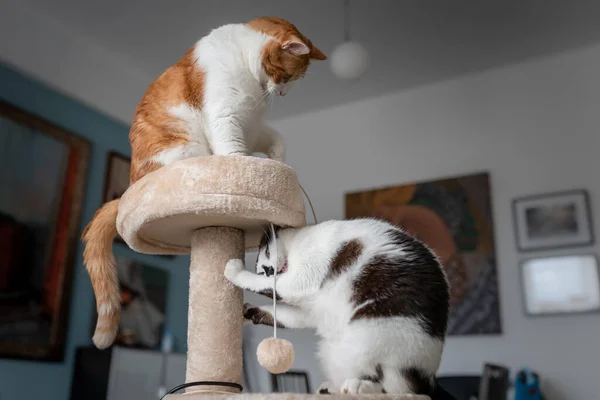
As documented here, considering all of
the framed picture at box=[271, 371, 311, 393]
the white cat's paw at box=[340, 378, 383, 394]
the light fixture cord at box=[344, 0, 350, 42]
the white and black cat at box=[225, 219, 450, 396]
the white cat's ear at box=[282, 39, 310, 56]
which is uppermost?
the light fixture cord at box=[344, 0, 350, 42]

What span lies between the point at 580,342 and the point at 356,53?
1.83m

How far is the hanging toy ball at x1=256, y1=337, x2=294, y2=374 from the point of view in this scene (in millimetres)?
754

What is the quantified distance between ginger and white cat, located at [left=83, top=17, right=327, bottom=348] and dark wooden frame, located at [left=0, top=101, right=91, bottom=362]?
170cm

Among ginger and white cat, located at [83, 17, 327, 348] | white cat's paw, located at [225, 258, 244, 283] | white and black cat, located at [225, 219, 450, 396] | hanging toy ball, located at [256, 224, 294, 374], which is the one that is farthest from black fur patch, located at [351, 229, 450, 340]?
ginger and white cat, located at [83, 17, 327, 348]

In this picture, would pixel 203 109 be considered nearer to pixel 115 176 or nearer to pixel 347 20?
pixel 347 20

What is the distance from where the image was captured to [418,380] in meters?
0.78

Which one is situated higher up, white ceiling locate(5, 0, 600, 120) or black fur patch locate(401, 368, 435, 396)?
white ceiling locate(5, 0, 600, 120)

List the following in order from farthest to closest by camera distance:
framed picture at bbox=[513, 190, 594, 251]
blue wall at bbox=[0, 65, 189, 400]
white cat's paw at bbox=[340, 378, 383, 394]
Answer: framed picture at bbox=[513, 190, 594, 251] < blue wall at bbox=[0, 65, 189, 400] < white cat's paw at bbox=[340, 378, 383, 394]

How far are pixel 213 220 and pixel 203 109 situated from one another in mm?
210

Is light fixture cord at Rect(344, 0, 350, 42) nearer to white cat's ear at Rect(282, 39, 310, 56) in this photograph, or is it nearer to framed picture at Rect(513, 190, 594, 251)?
framed picture at Rect(513, 190, 594, 251)

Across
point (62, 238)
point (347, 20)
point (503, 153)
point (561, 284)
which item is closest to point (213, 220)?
point (62, 238)

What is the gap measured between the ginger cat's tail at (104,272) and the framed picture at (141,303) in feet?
6.40

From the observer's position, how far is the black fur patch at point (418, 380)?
2.52ft

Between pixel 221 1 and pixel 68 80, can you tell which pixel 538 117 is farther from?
pixel 68 80
